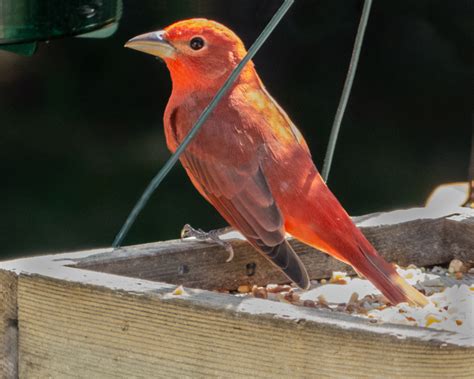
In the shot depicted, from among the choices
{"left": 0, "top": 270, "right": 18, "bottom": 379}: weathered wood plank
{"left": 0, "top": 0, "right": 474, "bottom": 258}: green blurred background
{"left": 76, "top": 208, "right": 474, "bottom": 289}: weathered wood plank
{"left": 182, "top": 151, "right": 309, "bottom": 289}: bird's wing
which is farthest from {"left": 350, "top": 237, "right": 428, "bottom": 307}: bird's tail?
{"left": 0, "top": 0, "right": 474, "bottom": 258}: green blurred background

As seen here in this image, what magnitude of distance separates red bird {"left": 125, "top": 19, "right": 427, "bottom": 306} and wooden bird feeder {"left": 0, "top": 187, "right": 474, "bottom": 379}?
0.58 feet

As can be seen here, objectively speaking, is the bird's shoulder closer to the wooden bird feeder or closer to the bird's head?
the bird's head

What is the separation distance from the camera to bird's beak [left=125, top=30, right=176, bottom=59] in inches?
138

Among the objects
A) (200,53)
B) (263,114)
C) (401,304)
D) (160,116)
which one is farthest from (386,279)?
(160,116)

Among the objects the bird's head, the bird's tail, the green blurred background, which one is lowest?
the green blurred background

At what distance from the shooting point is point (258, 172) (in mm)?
3449

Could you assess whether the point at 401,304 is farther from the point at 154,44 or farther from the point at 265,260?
the point at 154,44

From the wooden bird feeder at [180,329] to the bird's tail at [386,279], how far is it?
35cm

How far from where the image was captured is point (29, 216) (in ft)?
21.2

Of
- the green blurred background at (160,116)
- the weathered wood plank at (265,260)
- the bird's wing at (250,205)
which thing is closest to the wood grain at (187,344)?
the weathered wood plank at (265,260)

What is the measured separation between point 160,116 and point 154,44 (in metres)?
3.02

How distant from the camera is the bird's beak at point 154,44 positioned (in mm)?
3506

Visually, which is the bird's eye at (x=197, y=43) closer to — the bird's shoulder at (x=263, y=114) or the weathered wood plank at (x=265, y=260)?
the bird's shoulder at (x=263, y=114)

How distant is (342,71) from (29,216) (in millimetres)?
1609
